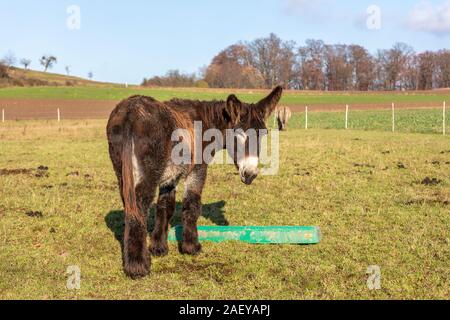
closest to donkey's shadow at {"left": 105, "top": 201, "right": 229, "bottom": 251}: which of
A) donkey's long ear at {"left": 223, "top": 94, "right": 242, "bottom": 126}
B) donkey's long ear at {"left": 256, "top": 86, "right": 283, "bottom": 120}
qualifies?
donkey's long ear at {"left": 223, "top": 94, "right": 242, "bottom": 126}

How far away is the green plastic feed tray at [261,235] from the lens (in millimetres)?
6852

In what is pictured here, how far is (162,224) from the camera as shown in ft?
21.4

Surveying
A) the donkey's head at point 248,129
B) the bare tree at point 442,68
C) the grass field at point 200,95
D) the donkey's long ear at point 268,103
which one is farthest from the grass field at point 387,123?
the bare tree at point 442,68

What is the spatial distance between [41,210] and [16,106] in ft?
182

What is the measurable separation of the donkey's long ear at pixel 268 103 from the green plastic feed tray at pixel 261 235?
191 cm

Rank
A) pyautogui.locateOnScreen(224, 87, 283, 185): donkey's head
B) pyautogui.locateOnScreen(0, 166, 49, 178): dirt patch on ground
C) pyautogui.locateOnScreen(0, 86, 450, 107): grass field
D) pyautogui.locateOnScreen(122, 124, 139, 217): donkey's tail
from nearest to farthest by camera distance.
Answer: pyautogui.locateOnScreen(122, 124, 139, 217): donkey's tail, pyautogui.locateOnScreen(224, 87, 283, 185): donkey's head, pyautogui.locateOnScreen(0, 166, 49, 178): dirt patch on ground, pyautogui.locateOnScreen(0, 86, 450, 107): grass field

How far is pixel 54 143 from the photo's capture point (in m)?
22.8

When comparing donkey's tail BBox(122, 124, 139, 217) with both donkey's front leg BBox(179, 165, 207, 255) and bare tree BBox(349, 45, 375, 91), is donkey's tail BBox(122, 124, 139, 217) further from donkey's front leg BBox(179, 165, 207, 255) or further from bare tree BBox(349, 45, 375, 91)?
bare tree BBox(349, 45, 375, 91)

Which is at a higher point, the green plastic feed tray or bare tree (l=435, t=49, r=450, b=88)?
bare tree (l=435, t=49, r=450, b=88)

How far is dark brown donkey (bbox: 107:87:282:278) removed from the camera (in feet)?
16.9

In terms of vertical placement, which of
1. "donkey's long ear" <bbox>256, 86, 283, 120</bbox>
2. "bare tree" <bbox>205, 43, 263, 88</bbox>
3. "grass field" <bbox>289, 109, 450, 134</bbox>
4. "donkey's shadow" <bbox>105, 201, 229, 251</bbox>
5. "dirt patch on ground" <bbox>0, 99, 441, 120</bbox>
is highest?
"bare tree" <bbox>205, 43, 263, 88</bbox>

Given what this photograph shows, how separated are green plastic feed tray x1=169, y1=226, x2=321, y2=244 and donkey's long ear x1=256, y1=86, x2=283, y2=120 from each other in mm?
1909

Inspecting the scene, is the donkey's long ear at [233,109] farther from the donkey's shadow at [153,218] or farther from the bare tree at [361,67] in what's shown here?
the bare tree at [361,67]

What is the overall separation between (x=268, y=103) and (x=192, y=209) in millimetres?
1894
